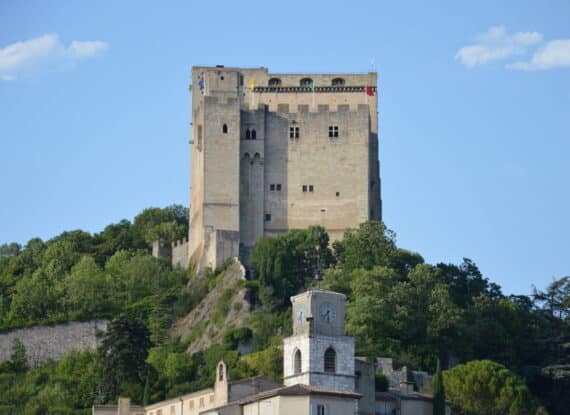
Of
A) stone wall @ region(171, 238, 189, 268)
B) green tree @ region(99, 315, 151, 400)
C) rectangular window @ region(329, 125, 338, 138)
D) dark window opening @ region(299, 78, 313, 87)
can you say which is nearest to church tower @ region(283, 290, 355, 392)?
green tree @ region(99, 315, 151, 400)

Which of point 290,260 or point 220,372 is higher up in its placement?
point 290,260

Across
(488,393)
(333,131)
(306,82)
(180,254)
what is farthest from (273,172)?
(488,393)

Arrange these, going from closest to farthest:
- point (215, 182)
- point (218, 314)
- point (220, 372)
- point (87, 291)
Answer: point (220, 372)
point (218, 314)
point (87, 291)
point (215, 182)

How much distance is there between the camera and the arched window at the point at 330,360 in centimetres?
6331

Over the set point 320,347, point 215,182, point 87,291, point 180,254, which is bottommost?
point 320,347

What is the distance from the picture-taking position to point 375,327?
78.8 metres

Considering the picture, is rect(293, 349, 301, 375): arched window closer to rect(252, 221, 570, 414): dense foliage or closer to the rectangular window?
rect(252, 221, 570, 414): dense foliage

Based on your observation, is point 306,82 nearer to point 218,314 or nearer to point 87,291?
point 218,314

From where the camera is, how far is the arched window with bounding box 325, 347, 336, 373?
63.3 m

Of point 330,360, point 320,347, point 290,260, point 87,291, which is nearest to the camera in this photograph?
point 320,347

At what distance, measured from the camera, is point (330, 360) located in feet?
208

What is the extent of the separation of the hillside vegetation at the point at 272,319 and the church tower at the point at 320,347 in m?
8.09

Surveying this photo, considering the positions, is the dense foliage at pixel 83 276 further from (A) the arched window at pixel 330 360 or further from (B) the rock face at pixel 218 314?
(A) the arched window at pixel 330 360

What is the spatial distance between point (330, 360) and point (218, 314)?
23.9 meters
